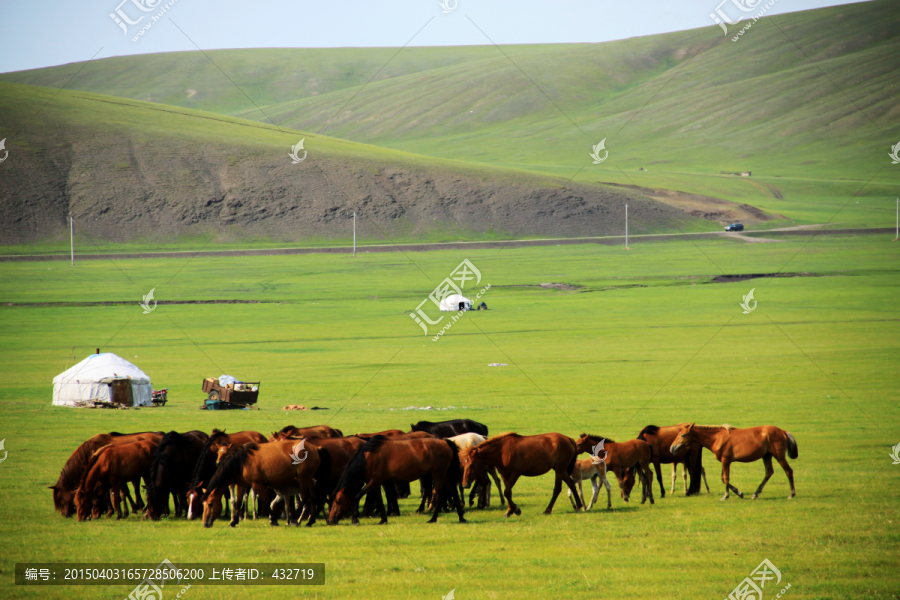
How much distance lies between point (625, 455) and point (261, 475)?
601 centimetres

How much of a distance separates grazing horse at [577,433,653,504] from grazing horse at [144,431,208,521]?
658 centimetres

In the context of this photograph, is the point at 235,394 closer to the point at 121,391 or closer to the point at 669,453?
the point at 121,391

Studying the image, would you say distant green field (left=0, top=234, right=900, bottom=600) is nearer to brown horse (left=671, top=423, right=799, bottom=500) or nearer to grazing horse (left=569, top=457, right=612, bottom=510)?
grazing horse (left=569, top=457, right=612, bottom=510)

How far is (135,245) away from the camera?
103125 millimetres

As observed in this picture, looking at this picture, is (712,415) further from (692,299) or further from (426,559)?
(692,299)

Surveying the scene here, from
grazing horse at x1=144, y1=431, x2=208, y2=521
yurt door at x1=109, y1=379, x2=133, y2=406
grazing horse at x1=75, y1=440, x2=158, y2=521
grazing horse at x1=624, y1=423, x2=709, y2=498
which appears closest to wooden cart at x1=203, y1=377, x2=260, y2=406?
yurt door at x1=109, y1=379, x2=133, y2=406

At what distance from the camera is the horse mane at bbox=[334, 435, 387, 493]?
12344mm

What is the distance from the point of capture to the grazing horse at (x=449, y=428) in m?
15.6

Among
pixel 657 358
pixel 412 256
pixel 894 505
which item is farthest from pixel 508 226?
pixel 894 505

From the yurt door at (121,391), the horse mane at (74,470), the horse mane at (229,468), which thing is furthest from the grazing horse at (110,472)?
the yurt door at (121,391)

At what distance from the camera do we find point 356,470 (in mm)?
12344

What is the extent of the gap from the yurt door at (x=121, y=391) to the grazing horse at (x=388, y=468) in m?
18.5

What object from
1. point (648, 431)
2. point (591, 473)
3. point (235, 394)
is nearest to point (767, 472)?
point (648, 431)

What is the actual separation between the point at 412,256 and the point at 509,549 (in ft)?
280
